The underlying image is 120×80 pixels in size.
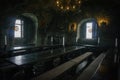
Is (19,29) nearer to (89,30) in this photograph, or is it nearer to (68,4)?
(89,30)

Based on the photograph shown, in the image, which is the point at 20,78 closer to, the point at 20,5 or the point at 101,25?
the point at 20,5

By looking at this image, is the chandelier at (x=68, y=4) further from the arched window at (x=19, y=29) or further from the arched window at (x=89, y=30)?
the arched window at (x=89, y=30)

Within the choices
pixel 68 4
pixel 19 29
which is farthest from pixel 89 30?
pixel 68 4

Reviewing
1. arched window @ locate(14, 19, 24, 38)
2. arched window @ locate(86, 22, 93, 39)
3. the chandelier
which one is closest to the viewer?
the chandelier

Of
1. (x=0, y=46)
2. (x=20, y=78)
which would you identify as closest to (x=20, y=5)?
(x=0, y=46)

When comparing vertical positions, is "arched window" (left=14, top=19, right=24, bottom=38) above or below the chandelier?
below

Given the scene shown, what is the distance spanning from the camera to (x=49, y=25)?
10.4m

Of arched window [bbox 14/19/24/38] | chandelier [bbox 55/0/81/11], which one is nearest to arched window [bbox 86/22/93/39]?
arched window [bbox 14/19/24/38]

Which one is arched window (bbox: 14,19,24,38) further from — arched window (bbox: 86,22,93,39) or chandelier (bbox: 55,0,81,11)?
chandelier (bbox: 55,0,81,11)

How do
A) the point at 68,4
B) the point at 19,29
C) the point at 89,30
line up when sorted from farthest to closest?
the point at 89,30
the point at 19,29
the point at 68,4

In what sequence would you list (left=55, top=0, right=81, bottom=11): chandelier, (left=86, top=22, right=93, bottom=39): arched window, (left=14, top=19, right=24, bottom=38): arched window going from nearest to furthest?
(left=55, top=0, right=81, bottom=11): chandelier < (left=14, top=19, right=24, bottom=38): arched window < (left=86, top=22, right=93, bottom=39): arched window

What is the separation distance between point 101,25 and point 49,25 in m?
4.05

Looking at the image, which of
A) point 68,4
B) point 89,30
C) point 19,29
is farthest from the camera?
point 89,30

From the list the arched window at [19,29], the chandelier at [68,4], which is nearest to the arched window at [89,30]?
the arched window at [19,29]
